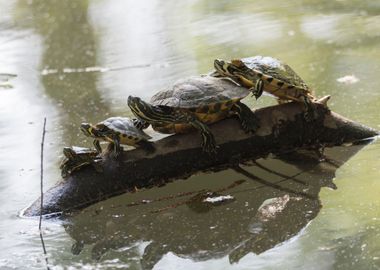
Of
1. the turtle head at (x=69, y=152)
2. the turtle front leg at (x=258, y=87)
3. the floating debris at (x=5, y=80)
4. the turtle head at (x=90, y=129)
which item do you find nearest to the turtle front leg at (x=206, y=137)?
the turtle front leg at (x=258, y=87)

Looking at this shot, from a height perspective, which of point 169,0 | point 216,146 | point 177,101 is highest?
point 177,101

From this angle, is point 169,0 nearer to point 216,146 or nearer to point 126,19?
point 126,19

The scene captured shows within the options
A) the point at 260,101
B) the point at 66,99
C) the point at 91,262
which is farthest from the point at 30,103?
the point at 91,262

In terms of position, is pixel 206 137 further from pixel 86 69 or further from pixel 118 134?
pixel 86 69

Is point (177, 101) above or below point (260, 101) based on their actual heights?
above

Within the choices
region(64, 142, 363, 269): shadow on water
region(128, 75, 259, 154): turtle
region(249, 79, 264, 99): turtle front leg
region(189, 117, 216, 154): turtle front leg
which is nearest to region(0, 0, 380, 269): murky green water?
region(64, 142, 363, 269): shadow on water

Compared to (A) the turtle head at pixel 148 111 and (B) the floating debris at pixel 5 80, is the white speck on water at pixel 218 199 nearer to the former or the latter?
(A) the turtle head at pixel 148 111
